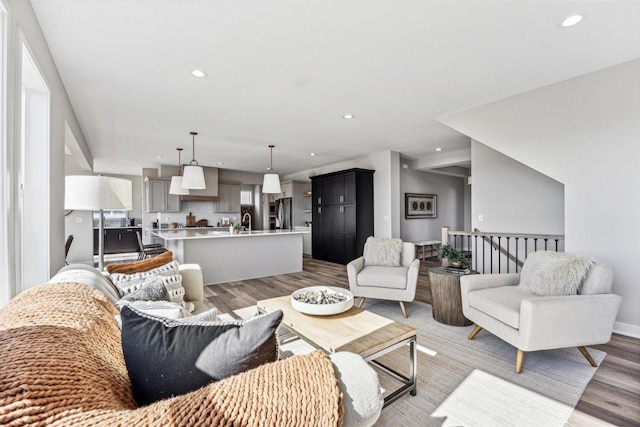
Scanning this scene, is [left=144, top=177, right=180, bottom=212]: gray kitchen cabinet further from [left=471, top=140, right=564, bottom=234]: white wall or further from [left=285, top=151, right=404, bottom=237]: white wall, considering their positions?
[left=471, top=140, right=564, bottom=234]: white wall

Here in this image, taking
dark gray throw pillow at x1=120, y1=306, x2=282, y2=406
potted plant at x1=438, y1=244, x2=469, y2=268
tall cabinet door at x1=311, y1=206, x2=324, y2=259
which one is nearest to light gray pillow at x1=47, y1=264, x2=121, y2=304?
dark gray throw pillow at x1=120, y1=306, x2=282, y2=406

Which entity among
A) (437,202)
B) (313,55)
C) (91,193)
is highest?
(313,55)

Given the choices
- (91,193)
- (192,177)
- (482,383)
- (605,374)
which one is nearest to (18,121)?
Answer: (91,193)

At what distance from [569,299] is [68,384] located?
278 centimetres

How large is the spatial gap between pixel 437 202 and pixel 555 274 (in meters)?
5.70

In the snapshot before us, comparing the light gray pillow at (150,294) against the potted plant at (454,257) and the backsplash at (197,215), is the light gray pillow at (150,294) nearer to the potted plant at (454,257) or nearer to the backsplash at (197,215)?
the potted plant at (454,257)

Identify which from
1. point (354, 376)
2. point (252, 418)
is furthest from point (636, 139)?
point (252, 418)

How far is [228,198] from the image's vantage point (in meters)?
8.33

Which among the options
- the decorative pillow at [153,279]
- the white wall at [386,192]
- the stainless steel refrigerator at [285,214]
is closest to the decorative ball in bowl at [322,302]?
the decorative pillow at [153,279]

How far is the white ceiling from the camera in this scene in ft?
6.29

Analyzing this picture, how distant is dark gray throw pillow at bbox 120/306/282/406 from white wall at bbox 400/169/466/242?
6232 mm

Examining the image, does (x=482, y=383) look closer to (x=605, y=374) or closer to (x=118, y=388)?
(x=605, y=374)

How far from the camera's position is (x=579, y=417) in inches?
65.4

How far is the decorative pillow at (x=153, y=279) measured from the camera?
76.2 inches
